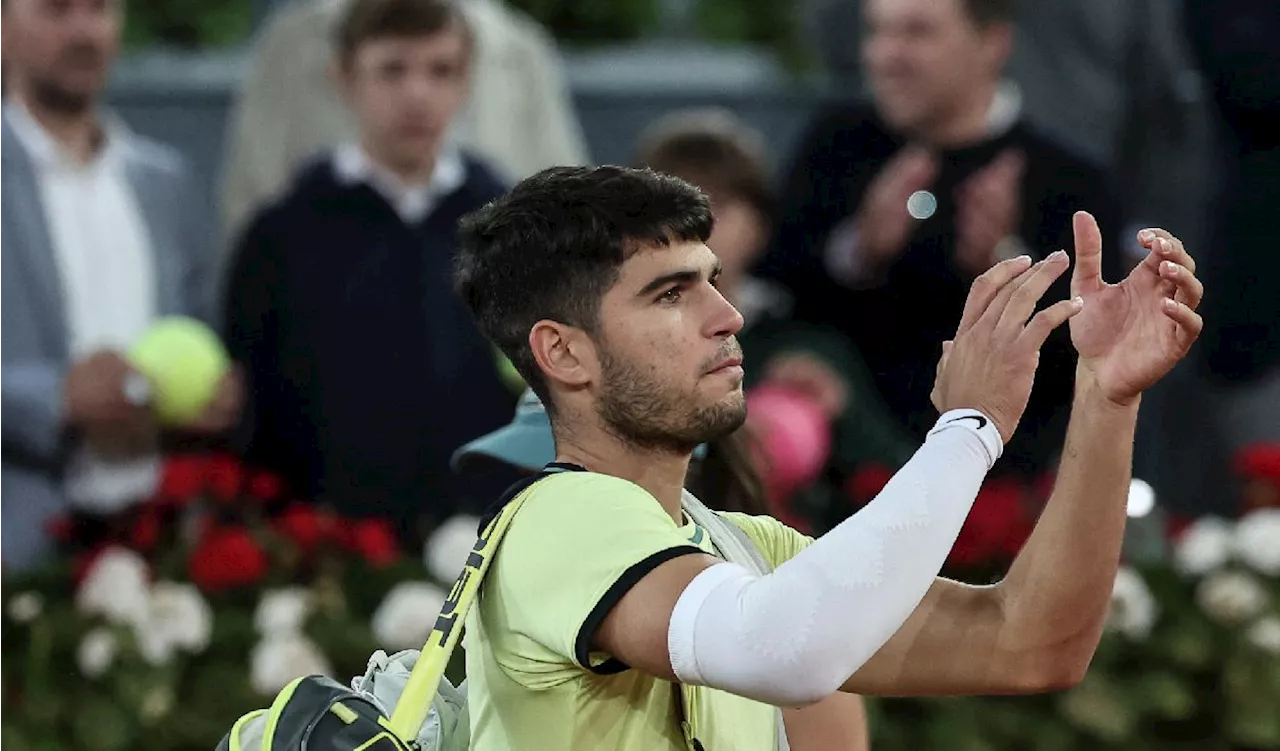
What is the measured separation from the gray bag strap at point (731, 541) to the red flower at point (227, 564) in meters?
1.98

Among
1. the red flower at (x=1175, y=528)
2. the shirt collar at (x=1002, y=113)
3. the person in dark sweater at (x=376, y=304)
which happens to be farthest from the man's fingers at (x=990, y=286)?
the shirt collar at (x=1002, y=113)

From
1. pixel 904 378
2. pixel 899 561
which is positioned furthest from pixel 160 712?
pixel 899 561

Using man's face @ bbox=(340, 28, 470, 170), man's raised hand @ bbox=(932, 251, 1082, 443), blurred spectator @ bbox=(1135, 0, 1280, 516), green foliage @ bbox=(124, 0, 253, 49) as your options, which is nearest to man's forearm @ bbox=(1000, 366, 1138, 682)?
man's raised hand @ bbox=(932, 251, 1082, 443)

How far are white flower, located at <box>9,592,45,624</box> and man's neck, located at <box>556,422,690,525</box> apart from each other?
215 cm

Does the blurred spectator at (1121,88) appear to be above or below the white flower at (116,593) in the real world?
above

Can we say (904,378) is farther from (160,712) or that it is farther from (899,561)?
(899,561)

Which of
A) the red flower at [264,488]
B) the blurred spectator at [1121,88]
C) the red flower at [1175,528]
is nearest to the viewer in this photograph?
the red flower at [264,488]

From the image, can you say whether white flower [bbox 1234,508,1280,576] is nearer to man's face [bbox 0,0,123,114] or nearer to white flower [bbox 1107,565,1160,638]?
white flower [bbox 1107,565,1160,638]

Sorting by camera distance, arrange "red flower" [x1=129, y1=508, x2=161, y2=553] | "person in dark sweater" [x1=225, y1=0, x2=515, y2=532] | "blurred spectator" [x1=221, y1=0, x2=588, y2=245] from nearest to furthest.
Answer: "red flower" [x1=129, y1=508, x2=161, y2=553], "person in dark sweater" [x1=225, y1=0, x2=515, y2=532], "blurred spectator" [x1=221, y1=0, x2=588, y2=245]

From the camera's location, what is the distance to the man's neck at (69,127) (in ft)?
17.3

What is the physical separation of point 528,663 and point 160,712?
2.06m

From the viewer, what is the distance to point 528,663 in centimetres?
213

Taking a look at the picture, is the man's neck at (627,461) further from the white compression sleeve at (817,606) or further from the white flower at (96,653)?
the white flower at (96,653)

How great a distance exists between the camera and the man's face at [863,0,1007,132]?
5371 mm
